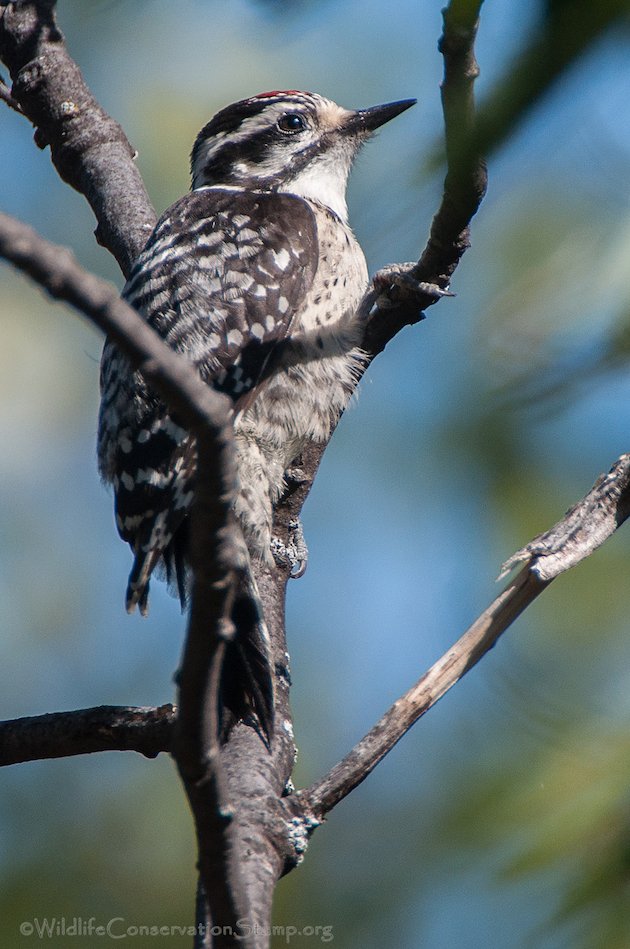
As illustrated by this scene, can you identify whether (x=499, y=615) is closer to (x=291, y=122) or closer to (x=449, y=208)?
(x=449, y=208)

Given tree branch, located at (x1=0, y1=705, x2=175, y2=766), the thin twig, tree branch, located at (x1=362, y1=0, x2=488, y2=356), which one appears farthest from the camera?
tree branch, located at (x1=0, y1=705, x2=175, y2=766)

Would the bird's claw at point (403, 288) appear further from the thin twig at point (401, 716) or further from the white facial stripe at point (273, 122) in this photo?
the thin twig at point (401, 716)

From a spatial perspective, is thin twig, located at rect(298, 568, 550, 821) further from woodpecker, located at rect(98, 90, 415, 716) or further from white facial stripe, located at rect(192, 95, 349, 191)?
white facial stripe, located at rect(192, 95, 349, 191)

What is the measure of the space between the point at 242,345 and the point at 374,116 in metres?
1.30

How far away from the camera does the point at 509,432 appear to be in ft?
2.68

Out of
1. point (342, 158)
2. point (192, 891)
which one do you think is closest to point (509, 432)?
point (192, 891)

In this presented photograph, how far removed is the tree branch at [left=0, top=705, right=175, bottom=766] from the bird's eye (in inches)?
95.5

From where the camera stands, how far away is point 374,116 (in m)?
3.78

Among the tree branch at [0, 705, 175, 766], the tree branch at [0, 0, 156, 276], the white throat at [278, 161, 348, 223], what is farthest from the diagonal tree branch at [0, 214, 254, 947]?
the white throat at [278, 161, 348, 223]

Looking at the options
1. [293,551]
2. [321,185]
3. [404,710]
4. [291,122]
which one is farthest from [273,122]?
[404,710]

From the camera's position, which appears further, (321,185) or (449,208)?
(321,185)

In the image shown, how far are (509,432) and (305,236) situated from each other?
267 centimetres

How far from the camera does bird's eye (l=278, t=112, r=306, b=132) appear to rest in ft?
12.6

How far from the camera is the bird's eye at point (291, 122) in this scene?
12.6ft
